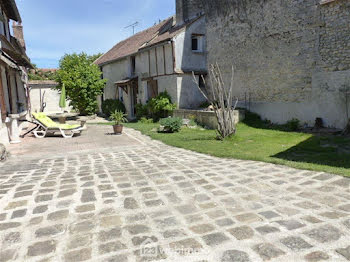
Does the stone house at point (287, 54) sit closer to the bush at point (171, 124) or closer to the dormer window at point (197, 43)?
the dormer window at point (197, 43)

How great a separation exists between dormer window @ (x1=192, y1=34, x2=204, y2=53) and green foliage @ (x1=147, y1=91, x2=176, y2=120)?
3209 mm

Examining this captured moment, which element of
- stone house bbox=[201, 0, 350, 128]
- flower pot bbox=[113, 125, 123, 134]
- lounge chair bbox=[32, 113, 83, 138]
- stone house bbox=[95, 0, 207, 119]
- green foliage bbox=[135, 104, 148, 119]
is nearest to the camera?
stone house bbox=[201, 0, 350, 128]

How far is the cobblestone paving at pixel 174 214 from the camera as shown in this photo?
8.52 feet

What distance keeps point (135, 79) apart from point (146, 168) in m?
14.5

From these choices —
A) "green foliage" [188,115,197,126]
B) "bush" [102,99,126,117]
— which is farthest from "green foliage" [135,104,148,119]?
"green foliage" [188,115,197,126]

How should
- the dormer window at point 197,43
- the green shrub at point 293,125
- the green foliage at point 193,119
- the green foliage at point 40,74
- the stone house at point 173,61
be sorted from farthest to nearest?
the green foliage at point 40,74, the dormer window at point 197,43, the stone house at point 173,61, the green foliage at point 193,119, the green shrub at point 293,125

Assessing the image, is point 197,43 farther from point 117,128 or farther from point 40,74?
point 40,74

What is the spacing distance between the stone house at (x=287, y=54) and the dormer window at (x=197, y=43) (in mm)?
910

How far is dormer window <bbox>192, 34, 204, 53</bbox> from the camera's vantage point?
16.2m

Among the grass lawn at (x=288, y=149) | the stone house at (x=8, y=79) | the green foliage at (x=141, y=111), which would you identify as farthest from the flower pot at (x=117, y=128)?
the green foliage at (x=141, y=111)

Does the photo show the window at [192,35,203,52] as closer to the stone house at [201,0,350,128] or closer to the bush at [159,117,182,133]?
the stone house at [201,0,350,128]

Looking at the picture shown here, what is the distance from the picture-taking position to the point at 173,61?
15.6 metres

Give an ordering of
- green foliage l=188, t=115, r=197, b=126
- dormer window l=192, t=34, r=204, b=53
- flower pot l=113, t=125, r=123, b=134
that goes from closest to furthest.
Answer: flower pot l=113, t=125, r=123, b=134 → green foliage l=188, t=115, r=197, b=126 → dormer window l=192, t=34, r=204, b=53

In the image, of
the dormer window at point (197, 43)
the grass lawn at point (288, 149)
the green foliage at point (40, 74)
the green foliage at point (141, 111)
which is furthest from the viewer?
the green foliage at point (40, 74)
